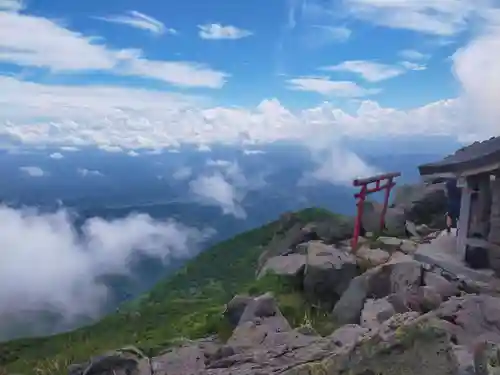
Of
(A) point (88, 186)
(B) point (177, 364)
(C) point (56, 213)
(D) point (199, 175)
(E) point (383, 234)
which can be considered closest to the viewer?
(B) point (177, 364)

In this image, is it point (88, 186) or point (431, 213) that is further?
point (88, 186)

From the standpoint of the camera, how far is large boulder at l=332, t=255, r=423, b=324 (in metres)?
12.2

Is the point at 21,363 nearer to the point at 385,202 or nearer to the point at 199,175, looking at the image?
the point at 385,202

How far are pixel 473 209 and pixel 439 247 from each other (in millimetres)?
1886

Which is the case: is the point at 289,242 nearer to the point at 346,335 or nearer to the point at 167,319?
the point at 167,319

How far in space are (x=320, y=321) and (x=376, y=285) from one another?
146 centimetres

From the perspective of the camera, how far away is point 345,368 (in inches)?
282

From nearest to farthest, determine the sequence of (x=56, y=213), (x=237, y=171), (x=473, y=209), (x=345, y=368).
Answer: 1. (x=345, y=368)
2. (x=473, y=209)
3. (x=56, y=213)
4. (x=237, y=171)

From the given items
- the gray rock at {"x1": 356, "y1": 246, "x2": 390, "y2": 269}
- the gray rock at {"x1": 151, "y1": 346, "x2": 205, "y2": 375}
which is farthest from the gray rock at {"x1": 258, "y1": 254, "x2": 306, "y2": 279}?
the gray rock at {"x1": 151, "y1": 346, "x2": 205, "y2": 375}

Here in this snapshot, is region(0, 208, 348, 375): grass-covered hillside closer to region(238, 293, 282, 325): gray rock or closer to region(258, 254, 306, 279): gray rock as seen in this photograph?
region(258, 254, 306, 279): gray rock

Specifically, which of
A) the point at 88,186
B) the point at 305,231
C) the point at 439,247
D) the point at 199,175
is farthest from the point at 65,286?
the point at 88,186

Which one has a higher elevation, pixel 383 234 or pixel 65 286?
pixel 383 234

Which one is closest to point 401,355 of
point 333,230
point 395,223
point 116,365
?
point 116,365

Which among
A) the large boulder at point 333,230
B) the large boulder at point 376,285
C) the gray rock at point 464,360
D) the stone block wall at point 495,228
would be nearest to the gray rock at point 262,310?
the large boulder at point 376,285
